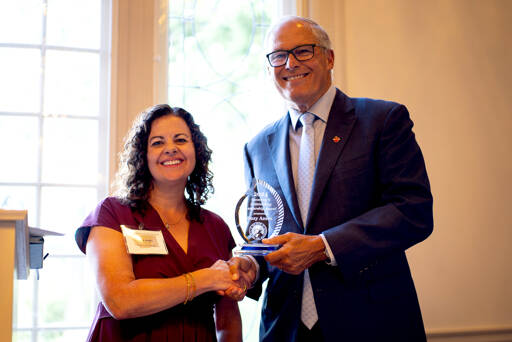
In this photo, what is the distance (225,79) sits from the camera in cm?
298

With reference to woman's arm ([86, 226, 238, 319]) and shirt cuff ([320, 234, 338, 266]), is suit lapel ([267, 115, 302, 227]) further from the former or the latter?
woman's arm ([86, 226, 238, 319])

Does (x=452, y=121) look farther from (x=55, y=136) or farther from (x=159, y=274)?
(x=55, y=136)

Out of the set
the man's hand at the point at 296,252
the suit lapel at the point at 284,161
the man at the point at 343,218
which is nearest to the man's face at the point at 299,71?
the man at the point at 343,218

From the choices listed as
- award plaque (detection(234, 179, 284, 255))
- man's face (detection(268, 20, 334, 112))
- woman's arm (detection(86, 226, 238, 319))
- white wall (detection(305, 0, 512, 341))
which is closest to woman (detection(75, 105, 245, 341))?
woman's arm (detection(86, 226, 238, 319))

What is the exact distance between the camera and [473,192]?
3.00 meters

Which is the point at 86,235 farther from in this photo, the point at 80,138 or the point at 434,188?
the point at 434,188

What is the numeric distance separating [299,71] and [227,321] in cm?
97

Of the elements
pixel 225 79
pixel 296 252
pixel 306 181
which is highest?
pixel 225 79

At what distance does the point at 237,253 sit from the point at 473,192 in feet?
6.06

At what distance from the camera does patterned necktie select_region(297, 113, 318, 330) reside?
171 centimetres

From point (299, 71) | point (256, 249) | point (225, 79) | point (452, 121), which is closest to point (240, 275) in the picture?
point (256, 249)

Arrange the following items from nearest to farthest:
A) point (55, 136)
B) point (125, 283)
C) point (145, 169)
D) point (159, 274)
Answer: point (125, 283)
point (159, 274)
point (145, 169)
point (55, 136)

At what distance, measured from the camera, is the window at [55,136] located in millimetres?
2645

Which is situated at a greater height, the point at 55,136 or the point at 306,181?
the point at 55,136
